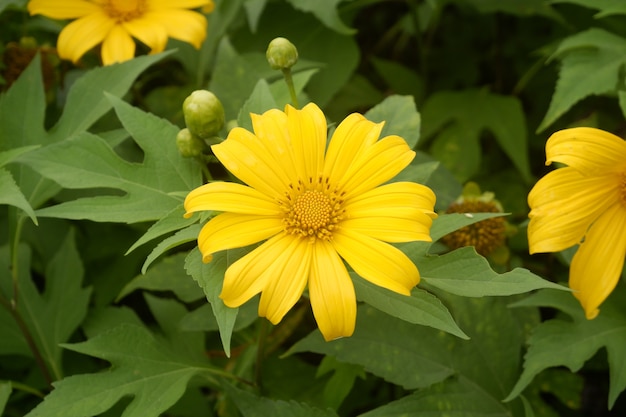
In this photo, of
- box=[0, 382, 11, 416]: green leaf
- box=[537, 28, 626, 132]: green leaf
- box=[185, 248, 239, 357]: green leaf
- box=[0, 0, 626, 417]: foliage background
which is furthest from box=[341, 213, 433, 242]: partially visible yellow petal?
box=[0, 382, 11, 416]: green leaf

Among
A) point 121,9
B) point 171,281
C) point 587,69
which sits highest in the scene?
point 121,9

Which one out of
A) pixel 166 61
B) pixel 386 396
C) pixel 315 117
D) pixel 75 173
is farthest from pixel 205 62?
pixel 386 396

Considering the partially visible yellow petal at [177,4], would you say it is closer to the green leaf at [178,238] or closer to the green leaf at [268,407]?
the green leaf at [178,238]

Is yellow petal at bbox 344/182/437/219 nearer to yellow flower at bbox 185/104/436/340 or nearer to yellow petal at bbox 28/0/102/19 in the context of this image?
yellow flower at bbox 185/104/436/340

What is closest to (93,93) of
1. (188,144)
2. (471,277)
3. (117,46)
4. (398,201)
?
(117,46)

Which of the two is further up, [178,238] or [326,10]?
[326,10]

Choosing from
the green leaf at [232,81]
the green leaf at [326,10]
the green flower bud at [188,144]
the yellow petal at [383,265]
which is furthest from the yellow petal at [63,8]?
the yellow petal at [383,265]

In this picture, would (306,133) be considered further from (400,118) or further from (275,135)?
(400,118)

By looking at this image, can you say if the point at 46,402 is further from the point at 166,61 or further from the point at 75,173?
the point at 166,61
